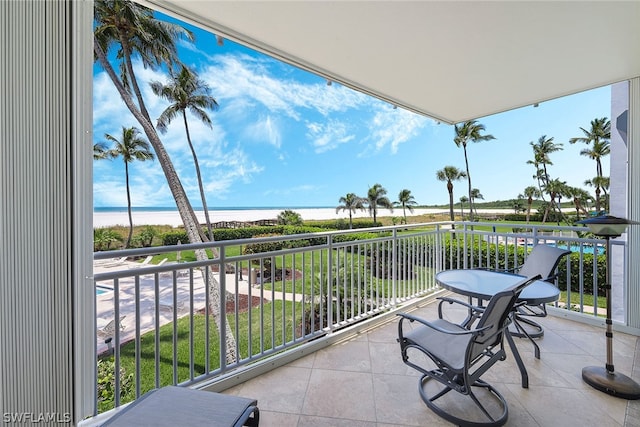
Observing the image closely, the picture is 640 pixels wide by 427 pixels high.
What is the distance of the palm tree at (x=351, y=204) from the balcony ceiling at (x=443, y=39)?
21686 millimetres

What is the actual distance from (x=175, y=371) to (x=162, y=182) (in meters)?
23.6

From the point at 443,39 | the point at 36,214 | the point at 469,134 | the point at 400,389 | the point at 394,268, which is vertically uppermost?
the point at 469,134

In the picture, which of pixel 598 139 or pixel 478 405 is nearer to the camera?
pixel 478 405

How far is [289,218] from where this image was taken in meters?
24.1

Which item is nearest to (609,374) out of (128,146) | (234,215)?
(128,146)

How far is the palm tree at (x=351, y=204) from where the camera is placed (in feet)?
81.5

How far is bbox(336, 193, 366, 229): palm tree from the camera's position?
81.5 feet

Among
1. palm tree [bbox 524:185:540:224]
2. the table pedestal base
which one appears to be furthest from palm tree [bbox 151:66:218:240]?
palm tree [bbox 524:185:540:224]

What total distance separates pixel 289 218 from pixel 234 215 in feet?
17.6

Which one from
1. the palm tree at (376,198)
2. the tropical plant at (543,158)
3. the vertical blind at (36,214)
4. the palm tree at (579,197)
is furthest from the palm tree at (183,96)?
the palm tree at (579,197)

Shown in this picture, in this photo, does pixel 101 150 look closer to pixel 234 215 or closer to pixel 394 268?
pixel 234 215

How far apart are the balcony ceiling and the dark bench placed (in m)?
2.36

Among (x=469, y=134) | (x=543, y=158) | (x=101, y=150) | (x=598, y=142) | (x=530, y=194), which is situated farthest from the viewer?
(x=530, y=194)

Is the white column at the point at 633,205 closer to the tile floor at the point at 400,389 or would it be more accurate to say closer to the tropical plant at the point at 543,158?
the tile floor at the point at 400,389
